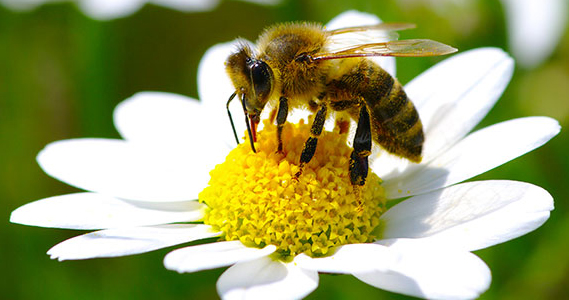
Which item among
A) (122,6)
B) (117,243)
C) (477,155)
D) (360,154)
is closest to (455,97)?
(477,155)

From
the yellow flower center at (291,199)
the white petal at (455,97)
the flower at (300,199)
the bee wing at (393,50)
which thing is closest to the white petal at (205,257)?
the flower at (300,199)

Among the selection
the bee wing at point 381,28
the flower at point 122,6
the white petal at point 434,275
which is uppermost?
the flower at point 122,6

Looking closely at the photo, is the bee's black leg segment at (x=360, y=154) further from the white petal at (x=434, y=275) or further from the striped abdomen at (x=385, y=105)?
the white petal at (x=434, y=275)

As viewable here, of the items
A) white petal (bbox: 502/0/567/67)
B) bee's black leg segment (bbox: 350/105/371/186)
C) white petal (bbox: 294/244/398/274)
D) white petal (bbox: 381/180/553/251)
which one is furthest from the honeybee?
white petal (bbox: 502/0/567/67)

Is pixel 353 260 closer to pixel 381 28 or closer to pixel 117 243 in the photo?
pixel 117 243

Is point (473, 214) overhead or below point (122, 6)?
below

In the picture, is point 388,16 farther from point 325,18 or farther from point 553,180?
point 553,180

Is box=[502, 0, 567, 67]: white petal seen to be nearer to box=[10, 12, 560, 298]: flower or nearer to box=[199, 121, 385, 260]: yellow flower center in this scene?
box=[10, 12, 560, 298]: flower
